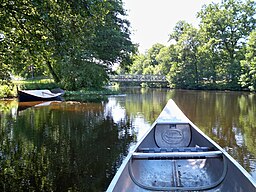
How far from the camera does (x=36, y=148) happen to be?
7.16 meters

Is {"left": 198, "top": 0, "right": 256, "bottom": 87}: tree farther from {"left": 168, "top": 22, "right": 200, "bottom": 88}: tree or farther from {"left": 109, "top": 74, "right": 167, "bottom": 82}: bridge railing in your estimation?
{"left": 109, "top": 74, "right": 167, "bottom": 82}: bridge railing

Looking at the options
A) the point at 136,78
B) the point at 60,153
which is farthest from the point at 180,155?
the point at 136,78

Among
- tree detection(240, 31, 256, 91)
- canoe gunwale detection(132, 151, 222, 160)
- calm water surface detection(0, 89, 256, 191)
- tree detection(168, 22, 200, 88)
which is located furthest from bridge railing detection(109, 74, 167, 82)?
canoe gunwale detection(132, 151, 222, 160)

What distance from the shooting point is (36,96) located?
2070 cm

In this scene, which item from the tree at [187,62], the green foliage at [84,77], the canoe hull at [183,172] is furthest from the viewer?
the tree at [187,62]

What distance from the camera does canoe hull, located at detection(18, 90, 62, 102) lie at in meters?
19.9

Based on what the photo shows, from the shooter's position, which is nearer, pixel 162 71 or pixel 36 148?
pixel 36 148

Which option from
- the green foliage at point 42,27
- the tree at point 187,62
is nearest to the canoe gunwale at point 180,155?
the green foliage at point 42,27

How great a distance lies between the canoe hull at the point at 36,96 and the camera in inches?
782

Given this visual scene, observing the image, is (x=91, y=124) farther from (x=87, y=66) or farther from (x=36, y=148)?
(x=87, y=66)

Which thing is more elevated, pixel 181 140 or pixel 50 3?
pixel 50 3

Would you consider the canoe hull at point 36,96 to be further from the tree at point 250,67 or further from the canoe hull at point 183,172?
the tree at point 250,67

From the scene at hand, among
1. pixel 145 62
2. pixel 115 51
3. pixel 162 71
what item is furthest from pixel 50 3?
pixel 145 62

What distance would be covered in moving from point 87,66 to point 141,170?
2007 cm
